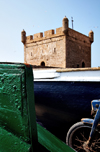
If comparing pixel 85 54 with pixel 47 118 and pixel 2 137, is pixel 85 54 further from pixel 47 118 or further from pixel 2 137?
pixel 2 137

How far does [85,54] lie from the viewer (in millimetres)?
21156

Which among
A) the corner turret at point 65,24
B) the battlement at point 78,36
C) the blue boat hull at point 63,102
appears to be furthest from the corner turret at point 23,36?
the blue boat hull at point 63,102

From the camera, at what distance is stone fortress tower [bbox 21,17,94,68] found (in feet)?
56.4

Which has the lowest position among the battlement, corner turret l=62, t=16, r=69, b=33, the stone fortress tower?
the stone fortress tower

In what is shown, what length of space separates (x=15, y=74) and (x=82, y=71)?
5.08 feet

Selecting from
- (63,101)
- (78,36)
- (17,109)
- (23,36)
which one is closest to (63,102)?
(63,101)

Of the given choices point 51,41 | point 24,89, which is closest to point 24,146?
point 24,89

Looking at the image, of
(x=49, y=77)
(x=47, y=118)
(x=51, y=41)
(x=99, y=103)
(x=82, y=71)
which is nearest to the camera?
(x=99, y=103)

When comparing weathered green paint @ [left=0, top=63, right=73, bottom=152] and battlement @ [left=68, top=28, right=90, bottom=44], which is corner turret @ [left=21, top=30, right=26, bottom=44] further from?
weathered green paint @ [left=0, top=63, right=73, bottom=152]

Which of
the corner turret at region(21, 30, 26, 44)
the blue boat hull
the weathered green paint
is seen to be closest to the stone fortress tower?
the corner turret at region(21, 30, 26, 44)

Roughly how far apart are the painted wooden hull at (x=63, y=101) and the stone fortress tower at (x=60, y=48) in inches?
564

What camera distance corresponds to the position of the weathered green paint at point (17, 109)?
1.01m

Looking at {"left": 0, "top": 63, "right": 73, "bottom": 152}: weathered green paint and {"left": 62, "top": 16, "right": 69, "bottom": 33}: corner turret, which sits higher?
{"left": 62, "top": 16, "right": 69, "bottom": 33}: corner turret

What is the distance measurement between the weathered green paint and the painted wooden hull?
4.60 ft
